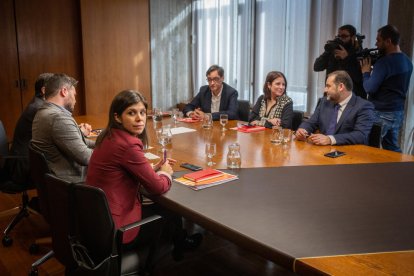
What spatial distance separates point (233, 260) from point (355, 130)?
4.03 feet

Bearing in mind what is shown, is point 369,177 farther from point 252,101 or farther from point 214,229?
point 252,101

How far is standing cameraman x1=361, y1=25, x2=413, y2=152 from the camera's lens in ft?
11.8

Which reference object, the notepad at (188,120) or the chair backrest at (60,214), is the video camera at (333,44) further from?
the chair backrest at (60,214)

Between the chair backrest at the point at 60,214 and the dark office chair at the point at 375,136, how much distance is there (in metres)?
2.22

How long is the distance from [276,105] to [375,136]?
968mm

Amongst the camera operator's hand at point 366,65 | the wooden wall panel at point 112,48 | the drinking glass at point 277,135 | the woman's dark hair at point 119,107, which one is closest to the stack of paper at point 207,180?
the woman's dark hair at point 119,107

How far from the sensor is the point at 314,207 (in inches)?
65.1

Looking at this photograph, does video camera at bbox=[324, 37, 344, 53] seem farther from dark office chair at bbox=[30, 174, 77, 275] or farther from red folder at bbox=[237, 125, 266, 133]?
dark office chair at bbox=[30, 174, 77, 275]

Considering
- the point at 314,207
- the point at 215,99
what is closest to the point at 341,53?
the point at 215,99

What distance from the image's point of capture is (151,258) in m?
1.76

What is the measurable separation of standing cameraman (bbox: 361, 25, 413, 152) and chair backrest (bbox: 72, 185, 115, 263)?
112 inches

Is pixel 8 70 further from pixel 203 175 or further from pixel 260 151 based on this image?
pixel 203 175

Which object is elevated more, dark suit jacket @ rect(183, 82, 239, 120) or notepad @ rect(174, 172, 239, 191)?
dark suit jacket @ rect(183, 82, 239, 120)

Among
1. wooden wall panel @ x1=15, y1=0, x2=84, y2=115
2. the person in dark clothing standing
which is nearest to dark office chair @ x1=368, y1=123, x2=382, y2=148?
the person in dark clothing standing
